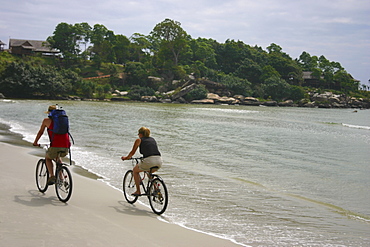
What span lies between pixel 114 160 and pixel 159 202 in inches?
263

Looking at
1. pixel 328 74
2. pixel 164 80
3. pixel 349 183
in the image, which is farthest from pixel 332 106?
pixel 349 183

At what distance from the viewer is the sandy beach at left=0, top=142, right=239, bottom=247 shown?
5.13 m

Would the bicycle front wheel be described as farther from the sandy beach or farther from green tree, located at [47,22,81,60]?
green tree, located at [47,22,81,60]

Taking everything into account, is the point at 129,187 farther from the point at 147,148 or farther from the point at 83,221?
the point at 83,221

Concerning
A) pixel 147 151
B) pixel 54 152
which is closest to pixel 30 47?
pixel 54 152

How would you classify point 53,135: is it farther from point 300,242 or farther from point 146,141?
point 300,242

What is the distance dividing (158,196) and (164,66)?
9038 centimetres

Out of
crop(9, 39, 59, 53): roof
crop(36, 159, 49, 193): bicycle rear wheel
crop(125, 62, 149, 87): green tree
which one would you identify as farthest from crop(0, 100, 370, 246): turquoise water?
crop(9, 39, 59, 53): roof

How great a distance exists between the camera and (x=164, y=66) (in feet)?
314

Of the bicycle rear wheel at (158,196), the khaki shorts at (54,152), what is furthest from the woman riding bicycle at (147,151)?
the khaki shorts at (54,152)

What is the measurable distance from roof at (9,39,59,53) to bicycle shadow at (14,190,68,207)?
9428cm

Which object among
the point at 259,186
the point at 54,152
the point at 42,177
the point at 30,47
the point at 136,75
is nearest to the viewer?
the point at 54,152

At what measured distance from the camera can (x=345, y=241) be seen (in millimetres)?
6332

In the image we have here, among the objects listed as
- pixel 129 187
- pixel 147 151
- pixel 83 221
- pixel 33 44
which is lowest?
pixel 83 221
